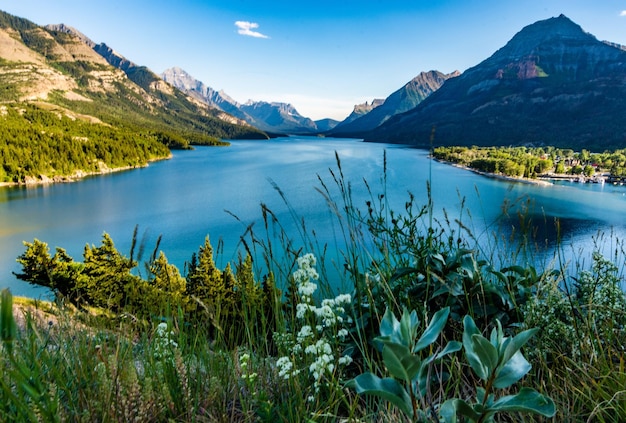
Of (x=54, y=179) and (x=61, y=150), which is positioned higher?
(x=61, y=150)

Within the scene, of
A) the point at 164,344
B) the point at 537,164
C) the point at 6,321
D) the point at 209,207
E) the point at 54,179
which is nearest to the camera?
the point at 6,321

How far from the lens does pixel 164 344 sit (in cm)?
186

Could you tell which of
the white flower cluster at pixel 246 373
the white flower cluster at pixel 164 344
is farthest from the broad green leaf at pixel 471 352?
the white flower cluster at pixel 164 344

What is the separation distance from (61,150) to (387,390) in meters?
91.4

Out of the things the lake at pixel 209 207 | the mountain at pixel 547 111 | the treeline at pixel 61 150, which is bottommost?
the lake at pixel 209 207

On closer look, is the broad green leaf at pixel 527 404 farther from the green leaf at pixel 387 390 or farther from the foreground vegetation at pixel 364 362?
the green leaf at pixel 387 390

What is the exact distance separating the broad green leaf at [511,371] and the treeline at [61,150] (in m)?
78.4

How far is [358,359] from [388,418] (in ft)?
2.67

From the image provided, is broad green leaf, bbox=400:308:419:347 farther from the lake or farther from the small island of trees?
the small island of trees

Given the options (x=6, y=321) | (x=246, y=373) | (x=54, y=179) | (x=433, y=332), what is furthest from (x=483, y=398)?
(x=54, y=179)

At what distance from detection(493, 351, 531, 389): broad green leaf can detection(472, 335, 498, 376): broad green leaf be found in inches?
1.0

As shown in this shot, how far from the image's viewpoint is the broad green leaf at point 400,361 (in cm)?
70

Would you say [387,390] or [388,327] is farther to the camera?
[388,327]

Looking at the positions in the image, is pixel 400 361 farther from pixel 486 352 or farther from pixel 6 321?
pixel 6 321
